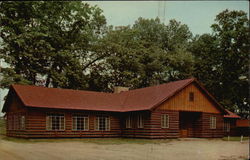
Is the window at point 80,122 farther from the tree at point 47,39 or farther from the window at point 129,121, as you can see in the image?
the tree at point 47,39

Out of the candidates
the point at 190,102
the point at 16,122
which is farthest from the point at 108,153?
the point at 190,102

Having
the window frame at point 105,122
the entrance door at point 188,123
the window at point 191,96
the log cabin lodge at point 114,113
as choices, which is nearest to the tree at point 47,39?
the log cabin lodge at point 114,113

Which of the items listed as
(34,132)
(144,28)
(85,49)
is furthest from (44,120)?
(144,28)

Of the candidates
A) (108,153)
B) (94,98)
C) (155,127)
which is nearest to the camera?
(108,153)

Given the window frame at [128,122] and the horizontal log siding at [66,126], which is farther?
the window frame at [128,122]

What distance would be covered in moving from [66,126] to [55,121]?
3.52 ft

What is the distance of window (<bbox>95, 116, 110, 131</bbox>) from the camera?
30969 mm

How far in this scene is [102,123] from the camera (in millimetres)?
31359

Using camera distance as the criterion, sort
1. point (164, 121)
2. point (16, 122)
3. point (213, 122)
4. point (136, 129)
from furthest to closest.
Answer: point (213, 122) → point (136, 129) → point (16, 122) → point (164, 121)

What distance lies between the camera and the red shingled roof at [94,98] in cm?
2809

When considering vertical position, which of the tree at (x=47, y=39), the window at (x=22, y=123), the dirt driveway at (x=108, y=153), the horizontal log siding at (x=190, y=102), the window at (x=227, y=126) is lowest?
the window at (x=227, y=126)

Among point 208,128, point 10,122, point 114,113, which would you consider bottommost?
point 208,128

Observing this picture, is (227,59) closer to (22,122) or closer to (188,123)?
(188,123)

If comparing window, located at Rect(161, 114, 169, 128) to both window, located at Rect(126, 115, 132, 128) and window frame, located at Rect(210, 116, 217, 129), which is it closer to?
window, located at Rect(126, 115, 132, 128)
